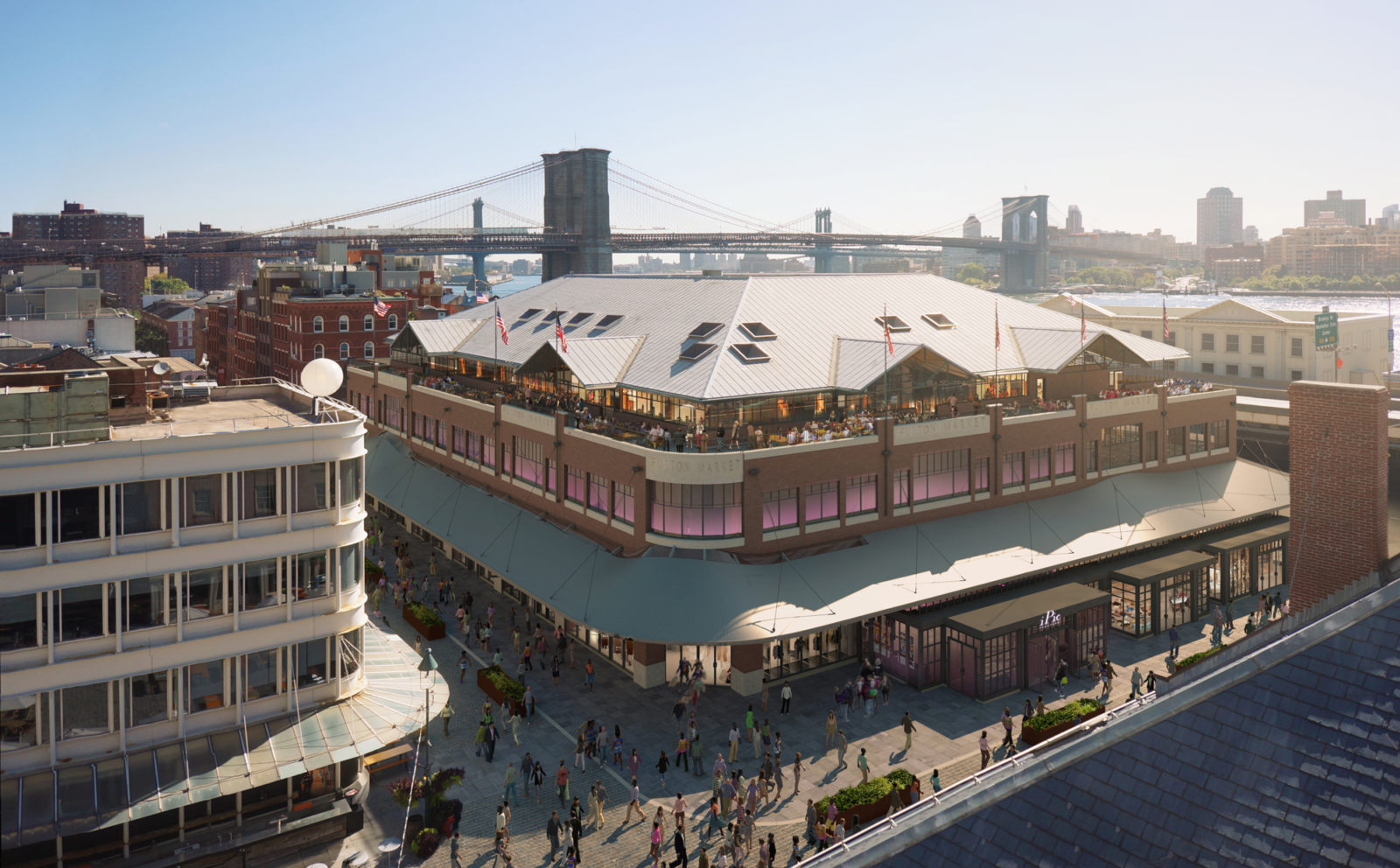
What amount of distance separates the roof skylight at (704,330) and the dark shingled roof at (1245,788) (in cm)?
4162

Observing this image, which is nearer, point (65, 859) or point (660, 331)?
point (65, 859)

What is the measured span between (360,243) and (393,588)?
119 m

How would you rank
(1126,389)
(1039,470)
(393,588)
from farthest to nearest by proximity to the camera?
(1126,389)
(393,588)
(1039,470)

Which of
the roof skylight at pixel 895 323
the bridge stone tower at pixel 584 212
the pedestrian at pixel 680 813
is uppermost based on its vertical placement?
the bridge stone tower at pixel 584 212

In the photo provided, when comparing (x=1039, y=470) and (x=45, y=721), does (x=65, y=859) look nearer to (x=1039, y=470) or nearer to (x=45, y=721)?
(x=45, y=721)

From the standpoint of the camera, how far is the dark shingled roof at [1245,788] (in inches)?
415

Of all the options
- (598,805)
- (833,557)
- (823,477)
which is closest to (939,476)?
(823,477)

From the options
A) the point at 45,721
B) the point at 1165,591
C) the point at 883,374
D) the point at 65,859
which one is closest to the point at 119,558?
the point at 45,721

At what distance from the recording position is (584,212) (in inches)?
5846

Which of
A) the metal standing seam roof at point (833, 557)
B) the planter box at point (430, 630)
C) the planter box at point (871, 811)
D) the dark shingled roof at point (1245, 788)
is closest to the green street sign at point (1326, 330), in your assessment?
the metal standing seam roof at point (833, 557)

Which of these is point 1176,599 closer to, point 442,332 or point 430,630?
point 430,630

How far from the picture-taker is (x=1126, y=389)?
188 feet

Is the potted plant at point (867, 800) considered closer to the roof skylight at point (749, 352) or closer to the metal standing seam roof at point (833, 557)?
the metal standing seam roof at point (833, 557)

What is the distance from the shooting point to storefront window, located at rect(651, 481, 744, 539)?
136 ft
